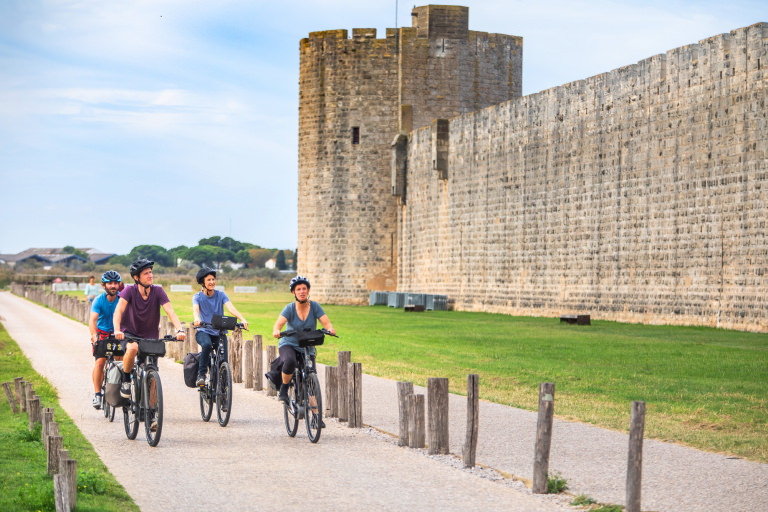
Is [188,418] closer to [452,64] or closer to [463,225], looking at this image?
[463,225]

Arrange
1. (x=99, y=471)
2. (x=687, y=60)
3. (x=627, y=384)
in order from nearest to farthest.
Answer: (x=99, y=471), (x=627, y=384), (x=687, y=60)

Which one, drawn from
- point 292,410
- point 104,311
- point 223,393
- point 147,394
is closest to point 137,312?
point 147,394

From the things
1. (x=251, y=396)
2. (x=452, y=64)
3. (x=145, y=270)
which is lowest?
(x=251, y=396)

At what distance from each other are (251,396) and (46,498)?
6.68 meters

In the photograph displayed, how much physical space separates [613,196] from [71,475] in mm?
23954

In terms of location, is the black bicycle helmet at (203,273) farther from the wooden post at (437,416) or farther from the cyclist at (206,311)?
the wooden post at (437,416)

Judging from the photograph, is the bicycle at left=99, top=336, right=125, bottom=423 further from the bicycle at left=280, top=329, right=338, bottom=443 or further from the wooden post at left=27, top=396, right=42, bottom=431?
the bicycle at left=280, top=329, right=338, bottom=443

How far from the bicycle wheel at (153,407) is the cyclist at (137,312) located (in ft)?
1.54

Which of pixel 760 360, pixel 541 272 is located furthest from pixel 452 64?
pixel 760 360

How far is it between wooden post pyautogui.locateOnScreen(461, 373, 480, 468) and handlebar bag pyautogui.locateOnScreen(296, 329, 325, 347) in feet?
6.51

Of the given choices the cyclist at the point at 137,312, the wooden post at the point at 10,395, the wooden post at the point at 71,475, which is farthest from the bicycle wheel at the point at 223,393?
the wooden post at the point at 71,475

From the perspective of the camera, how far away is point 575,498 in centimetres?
705

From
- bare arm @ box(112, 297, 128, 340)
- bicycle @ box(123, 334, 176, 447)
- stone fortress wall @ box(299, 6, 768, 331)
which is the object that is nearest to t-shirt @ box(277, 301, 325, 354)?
bicycle @ box(123, 334, 176, 447)

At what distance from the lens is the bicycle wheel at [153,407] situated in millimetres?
9305
